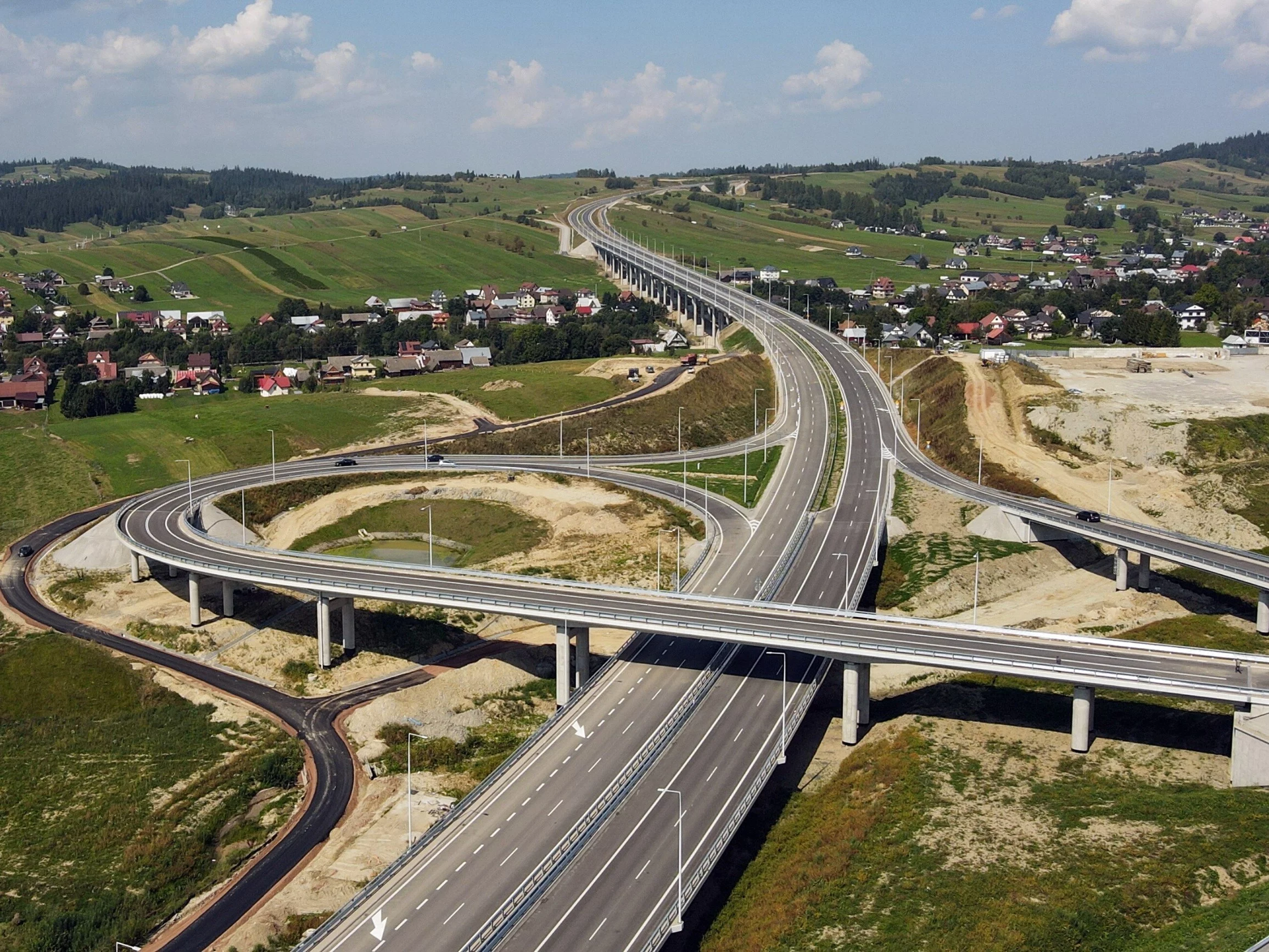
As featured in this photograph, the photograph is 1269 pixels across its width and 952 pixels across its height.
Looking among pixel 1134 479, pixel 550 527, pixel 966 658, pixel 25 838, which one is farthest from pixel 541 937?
pixel 1134 479

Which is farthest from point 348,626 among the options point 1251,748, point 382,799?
point 1251,748

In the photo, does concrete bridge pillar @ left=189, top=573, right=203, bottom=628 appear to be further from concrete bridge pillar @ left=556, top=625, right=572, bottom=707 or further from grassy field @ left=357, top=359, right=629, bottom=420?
grassy field @ left=357, top=359, right=629, bottom=420

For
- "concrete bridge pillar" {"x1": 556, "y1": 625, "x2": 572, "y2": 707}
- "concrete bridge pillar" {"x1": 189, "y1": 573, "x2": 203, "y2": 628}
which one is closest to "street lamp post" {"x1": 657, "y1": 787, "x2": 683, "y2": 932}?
"concrete bridge pillar" {"x1": 556, "y1": 625, "x2": 572, "y2": 707}

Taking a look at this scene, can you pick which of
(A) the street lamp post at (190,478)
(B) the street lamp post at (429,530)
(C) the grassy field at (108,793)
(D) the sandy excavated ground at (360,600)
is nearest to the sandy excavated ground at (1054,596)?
(D) the sandy excavated ground at (360,600)

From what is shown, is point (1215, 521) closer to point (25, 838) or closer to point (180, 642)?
point (180, 642)

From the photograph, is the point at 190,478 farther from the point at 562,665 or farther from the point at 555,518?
the point at 562,665

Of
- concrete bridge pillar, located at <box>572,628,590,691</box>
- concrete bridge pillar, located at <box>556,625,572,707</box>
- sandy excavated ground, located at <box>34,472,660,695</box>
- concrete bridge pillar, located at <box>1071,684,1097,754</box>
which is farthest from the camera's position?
sandy excavated ground, located at <box>34,472,660,695</box>
